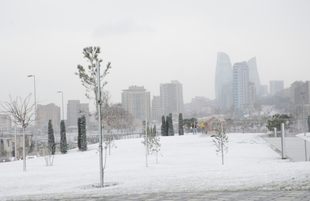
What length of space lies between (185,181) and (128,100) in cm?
13650

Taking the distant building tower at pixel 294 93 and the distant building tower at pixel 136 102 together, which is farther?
the distant building tower at pixel 136 102

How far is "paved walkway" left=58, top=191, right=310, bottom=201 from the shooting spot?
324 inches

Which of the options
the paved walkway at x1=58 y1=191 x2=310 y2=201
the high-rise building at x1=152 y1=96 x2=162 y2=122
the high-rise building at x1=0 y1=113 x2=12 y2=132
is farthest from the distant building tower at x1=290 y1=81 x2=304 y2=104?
the paved walkway at x1=58 y1=191 x2=310 y2=201

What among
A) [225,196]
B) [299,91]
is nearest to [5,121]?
[225,196]

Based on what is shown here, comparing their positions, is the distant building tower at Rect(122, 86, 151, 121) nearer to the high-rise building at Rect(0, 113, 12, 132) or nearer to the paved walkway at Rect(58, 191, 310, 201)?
the high-rise building at Rect(0, 113, 12, 132)

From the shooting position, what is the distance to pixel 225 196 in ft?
29.2

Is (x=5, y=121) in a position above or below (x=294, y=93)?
below

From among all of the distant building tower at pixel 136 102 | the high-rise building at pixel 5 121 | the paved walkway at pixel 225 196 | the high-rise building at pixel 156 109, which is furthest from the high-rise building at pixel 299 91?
the paved walkway at pixel 225 196

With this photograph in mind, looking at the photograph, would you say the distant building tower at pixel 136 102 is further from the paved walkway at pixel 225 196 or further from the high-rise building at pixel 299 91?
the paved walkway at pixel 225 196

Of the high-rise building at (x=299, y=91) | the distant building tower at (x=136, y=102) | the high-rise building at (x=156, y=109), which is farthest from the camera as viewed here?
the high-rise building at (x=156, y=109)

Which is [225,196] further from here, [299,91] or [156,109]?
[156,109]

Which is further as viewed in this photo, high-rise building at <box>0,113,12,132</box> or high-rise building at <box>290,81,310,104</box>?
high-rise building at <box>290,81,310,104</box>

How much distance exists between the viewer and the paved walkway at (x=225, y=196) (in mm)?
8228

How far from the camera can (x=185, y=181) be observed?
1226 centimetres
